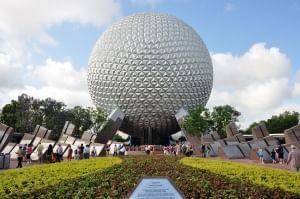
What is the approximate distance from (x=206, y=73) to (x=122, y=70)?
921cm

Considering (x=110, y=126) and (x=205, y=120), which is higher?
(x=205, y=120)

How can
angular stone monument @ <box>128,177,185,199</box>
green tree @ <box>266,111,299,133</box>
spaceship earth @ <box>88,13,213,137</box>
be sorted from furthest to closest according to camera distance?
green tree @ <box>266,111,299,133</box> < spaceship earth @ <box>88,13,213,137</box> < angular stone monument @ <box>128,177,185,199</box>

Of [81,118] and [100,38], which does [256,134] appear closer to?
[100,38]

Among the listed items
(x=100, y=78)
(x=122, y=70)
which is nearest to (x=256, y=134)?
(x=122, y=70)

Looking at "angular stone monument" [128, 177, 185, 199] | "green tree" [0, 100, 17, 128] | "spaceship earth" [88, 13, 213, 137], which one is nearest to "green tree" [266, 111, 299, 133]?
"spaceship earth" [88, 13, 213, 137]

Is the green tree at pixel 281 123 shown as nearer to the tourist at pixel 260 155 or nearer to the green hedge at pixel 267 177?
the tourist at pixel 260 155

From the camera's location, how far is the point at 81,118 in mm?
50500

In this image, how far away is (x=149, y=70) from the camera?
127ft

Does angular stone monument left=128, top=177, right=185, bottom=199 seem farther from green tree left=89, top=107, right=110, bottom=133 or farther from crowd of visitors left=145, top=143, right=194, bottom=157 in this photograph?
green tree left=89, top=107, right=110, bottom=133

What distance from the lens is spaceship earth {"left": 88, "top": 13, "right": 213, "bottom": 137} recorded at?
38969 mm

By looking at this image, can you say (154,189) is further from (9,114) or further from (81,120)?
(9,114)

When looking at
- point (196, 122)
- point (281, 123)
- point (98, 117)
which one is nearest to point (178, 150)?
point (196, 122)

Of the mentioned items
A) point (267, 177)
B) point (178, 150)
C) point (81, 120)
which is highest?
point (81, 120)

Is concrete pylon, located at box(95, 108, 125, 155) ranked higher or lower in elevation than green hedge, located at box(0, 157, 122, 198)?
higher
